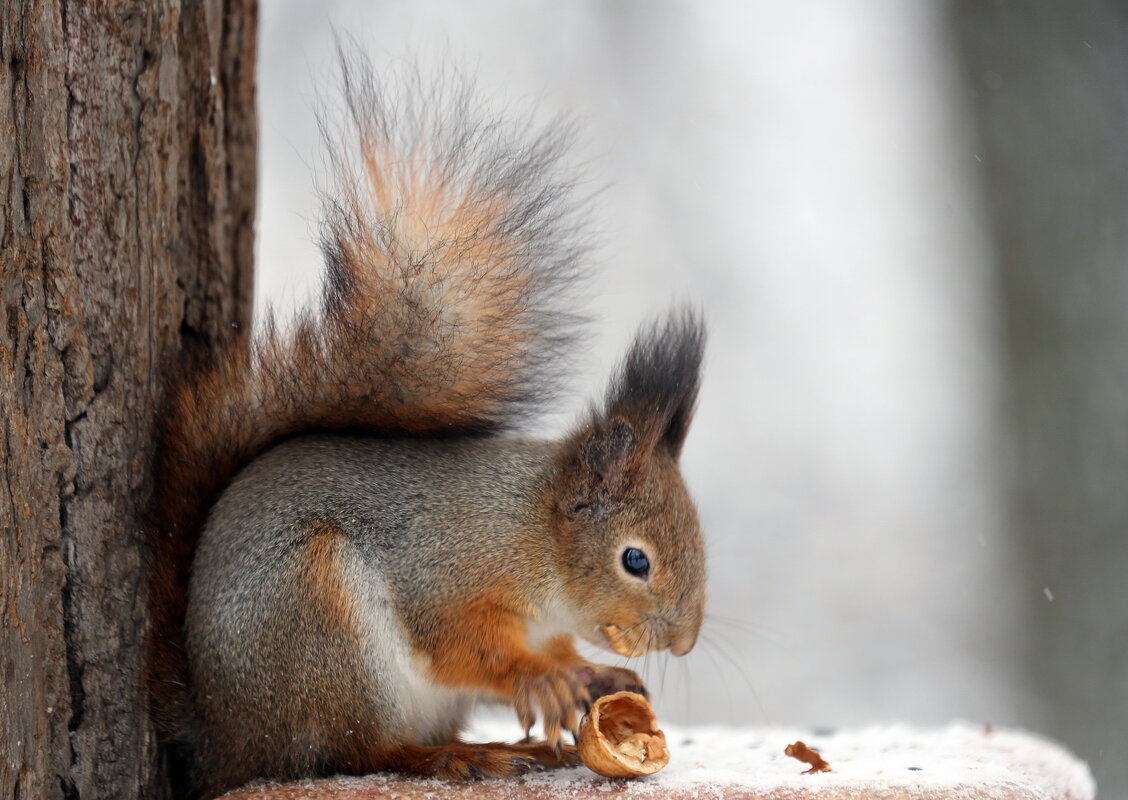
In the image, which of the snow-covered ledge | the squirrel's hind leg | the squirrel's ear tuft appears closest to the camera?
the snow-covered ledge

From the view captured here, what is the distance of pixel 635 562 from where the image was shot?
143 cm

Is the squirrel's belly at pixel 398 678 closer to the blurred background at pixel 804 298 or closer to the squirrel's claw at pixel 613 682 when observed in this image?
the squirrel's claw at pixel 613 682

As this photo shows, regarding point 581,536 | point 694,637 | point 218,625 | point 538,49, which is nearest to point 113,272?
point 218,625

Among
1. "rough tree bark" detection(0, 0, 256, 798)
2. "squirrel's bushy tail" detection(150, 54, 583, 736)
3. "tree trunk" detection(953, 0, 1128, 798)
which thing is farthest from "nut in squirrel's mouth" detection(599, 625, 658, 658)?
"tree trunk" detection(953, 0, 1128, 798)

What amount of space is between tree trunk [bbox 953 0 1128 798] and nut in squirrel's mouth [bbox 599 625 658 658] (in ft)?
5.79

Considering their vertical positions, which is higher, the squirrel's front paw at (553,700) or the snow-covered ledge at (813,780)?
the squirrel's front paw at (553,700)

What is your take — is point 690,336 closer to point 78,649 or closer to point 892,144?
point 78,649

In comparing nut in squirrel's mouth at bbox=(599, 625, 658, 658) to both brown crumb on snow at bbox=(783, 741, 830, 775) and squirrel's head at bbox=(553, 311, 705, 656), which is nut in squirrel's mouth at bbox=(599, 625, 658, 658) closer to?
squirrel's head at bbox=(553, 311, 705, 656)

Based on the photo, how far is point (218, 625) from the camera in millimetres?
1253

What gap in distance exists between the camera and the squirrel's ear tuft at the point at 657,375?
139 cm

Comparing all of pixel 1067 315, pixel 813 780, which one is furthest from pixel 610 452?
pixel 1067 315

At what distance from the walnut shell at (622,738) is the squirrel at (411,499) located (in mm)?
55

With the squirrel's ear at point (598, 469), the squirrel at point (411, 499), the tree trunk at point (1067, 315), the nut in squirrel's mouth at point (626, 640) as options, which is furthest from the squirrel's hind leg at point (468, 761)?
the tree trunk at point (1067, 315)

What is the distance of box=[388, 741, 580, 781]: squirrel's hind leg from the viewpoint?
1.22 meters
